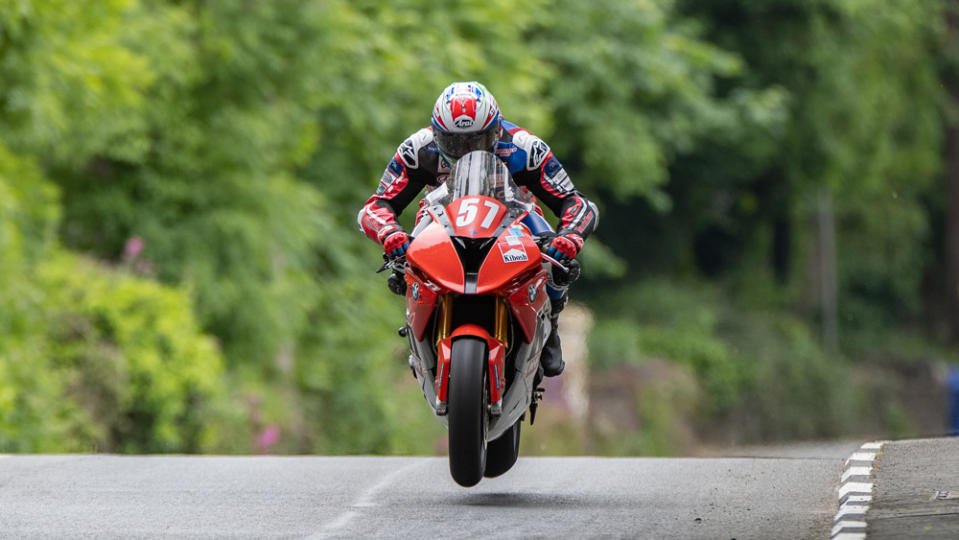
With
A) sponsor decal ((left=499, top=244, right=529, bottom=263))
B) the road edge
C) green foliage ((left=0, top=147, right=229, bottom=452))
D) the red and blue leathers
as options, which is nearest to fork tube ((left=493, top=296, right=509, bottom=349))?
sponsor decal ((left=499, top=244, right=529, bottom=263))

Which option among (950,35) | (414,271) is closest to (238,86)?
(414,271)

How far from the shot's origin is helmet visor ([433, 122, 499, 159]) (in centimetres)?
963

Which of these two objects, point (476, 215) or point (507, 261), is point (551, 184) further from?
point (507, 261)

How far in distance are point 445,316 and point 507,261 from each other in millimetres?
414

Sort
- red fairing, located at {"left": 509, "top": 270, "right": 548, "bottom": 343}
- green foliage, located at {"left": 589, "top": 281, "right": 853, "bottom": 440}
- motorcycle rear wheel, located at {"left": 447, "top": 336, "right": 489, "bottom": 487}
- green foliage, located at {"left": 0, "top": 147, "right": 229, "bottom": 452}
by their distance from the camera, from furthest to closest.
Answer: green foliage, located at {"left": 589, "top": 281, "right": 853, "bottom": 440}
green foliage, located at {"left": 0, "top": 147, "right": 229, "bottom": 452}
red fairing, located at {"left": 509, "top": 270, "right": 548, "bottom": 343}
motorcycle rear wheel, located at {"left": 447, "top": 336, "right": 489, "bottom": 487}

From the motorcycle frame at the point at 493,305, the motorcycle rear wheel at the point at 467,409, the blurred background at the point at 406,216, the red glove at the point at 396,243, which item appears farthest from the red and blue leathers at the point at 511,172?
the blurred background at the point at 406,216

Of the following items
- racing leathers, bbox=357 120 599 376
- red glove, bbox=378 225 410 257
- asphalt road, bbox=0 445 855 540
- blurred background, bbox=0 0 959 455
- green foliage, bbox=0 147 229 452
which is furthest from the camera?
blurred background, bbox=0 0 959 455

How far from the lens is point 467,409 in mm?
8859

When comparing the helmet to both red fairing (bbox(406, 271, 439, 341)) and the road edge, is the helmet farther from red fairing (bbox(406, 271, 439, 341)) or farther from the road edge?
the road edge

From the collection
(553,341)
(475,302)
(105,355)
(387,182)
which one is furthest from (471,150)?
(105,355)

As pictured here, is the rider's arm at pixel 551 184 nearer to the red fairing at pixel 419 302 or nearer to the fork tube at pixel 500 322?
the fork tube at pixel 500 322

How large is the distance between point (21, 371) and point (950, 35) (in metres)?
33.0

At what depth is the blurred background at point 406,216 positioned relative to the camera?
17.6 metres

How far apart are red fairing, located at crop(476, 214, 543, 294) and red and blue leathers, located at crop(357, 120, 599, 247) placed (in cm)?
46
